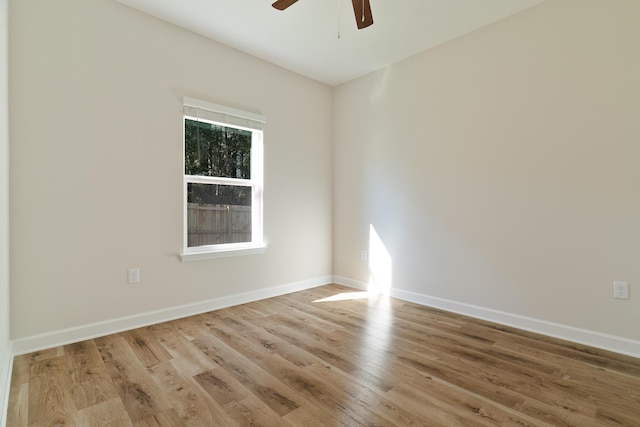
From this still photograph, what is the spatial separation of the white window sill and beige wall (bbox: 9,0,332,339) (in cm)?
8

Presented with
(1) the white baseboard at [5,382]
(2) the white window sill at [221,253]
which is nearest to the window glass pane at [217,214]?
(2) the white window sill at [221,253]

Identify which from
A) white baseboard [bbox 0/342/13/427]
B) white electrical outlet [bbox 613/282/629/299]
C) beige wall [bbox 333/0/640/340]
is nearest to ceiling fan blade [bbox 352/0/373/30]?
beige wall [bbox 333/0/640/340]

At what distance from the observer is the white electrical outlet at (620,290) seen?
2.31 m

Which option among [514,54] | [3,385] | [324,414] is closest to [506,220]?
[514,54]

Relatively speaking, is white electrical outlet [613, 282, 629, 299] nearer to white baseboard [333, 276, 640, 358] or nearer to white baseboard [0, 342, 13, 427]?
white baseboard [333, 276, 640, 358]

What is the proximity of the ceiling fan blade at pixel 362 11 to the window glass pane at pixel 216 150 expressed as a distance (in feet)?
5.80

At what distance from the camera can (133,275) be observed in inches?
107

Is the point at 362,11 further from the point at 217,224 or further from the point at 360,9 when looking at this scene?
the point at 217,224

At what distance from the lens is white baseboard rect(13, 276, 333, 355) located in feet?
7.52

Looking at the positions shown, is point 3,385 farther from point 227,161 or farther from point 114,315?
point 227,161

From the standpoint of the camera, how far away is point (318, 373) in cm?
200

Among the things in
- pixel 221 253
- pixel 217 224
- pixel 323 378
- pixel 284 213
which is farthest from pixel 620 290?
pixel 217 224

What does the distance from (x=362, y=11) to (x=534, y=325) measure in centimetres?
279

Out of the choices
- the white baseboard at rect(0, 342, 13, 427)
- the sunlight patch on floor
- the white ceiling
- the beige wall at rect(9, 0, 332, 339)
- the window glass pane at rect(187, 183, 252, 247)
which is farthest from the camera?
the sunlight patch on floor
